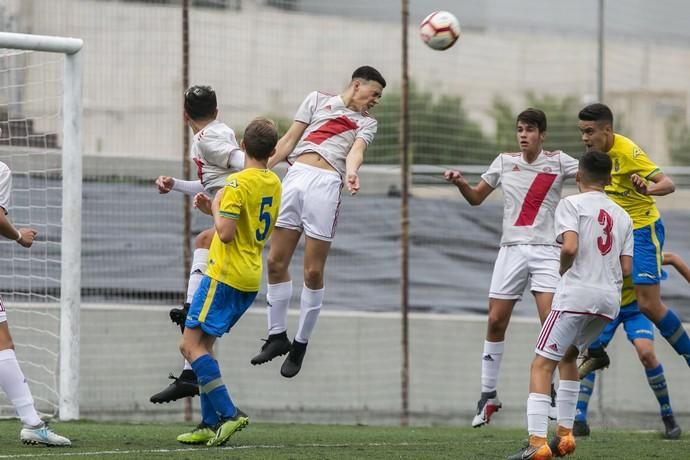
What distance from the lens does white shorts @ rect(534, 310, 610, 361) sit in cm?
774

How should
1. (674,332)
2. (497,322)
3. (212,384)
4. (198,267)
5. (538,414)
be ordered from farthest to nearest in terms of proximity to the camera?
(674,332), (497,322), (198,267), (212,384), (538,414)

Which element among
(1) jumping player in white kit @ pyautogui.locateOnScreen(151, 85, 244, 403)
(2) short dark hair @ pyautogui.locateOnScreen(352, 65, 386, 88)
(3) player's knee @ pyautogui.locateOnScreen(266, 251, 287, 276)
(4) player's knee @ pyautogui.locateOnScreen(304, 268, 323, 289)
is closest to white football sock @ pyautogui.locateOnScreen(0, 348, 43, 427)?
(1) jumping player in white kit @ pyautogui.locateOnScreen(151, 85, 244, 403)

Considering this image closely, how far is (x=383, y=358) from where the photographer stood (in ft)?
47.8

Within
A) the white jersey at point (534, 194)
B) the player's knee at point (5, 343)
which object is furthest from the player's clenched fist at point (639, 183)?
the player's knee at point (5, 343)

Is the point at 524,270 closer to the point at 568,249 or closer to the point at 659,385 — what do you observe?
the point at 659,385

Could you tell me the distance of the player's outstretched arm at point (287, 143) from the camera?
9281 millimetres

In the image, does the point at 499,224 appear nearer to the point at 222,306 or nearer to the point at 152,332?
the point at 152,332

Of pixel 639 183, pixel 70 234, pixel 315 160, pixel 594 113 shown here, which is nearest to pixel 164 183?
pixel 315 160

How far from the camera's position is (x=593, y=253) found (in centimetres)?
768

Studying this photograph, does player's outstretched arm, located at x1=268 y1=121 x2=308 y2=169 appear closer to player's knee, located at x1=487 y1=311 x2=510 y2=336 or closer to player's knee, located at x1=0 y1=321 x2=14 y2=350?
player's knee, located at x1=487 y1=311 x2=510 y2=336

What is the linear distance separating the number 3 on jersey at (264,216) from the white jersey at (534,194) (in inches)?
92.9

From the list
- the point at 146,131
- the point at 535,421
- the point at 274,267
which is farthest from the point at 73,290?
the point at 146,131

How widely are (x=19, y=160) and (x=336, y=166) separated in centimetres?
423

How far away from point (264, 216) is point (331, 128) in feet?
5.58
